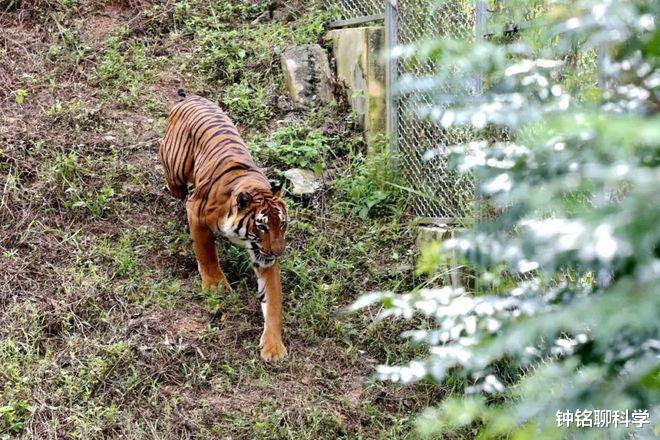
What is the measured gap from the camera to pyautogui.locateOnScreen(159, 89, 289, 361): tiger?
15.5ft

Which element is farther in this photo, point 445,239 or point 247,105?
point 247,105

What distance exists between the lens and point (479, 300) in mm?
1377

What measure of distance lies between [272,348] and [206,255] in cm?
83

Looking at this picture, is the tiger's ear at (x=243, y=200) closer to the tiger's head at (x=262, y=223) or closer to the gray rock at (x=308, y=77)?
the tiger's head at (x=262, y=223)

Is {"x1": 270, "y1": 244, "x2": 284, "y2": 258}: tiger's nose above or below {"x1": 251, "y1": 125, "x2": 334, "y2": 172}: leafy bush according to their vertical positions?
above

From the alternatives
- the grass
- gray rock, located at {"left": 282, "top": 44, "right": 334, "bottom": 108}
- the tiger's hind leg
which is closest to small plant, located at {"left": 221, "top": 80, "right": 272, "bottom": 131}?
the grass

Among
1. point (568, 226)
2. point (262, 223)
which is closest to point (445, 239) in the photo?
point (262, 223)

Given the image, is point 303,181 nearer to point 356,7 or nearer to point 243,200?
point 243,200

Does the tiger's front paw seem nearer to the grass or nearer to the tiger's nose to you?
the grass

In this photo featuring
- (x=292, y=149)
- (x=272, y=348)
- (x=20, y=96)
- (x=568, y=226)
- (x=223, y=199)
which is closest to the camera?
(x=568, y=226)

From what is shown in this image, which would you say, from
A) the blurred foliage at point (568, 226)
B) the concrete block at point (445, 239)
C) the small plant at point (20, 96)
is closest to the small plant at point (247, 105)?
the small plant at point (20, 96)

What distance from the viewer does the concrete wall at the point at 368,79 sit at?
6.44 meters

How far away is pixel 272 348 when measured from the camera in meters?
4.67

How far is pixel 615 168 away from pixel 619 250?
0.10m
